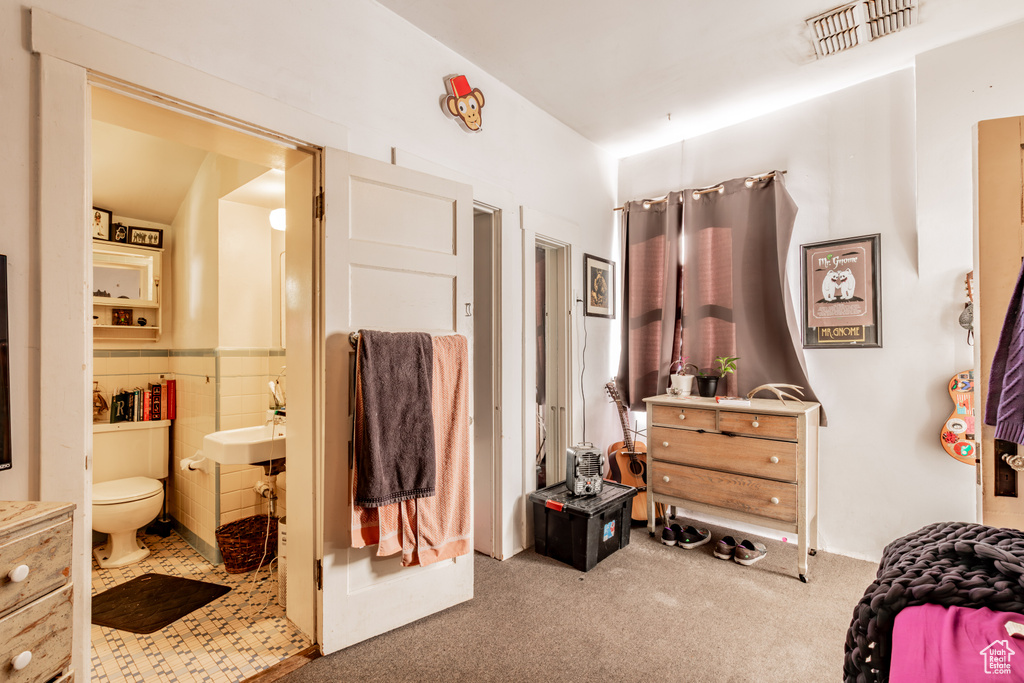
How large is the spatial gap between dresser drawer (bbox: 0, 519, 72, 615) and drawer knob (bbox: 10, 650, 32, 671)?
96mm

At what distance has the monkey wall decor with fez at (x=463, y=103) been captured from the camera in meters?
2.38

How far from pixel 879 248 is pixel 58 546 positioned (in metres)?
3.59

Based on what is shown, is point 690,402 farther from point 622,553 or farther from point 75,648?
point 75,648

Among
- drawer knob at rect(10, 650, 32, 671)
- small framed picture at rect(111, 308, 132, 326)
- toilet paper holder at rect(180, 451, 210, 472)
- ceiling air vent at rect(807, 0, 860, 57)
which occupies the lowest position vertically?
toilet paper holder at rect(180, 451, 210, 472)

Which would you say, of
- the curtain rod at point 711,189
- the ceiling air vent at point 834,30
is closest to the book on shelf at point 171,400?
the curtain rod at point 711,189

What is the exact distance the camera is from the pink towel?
6.31ft

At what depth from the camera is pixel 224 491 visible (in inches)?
106

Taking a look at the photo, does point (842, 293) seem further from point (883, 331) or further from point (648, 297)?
point (648, 297)

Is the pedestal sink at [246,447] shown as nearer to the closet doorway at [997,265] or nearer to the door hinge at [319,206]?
the door hinge at [319,206]

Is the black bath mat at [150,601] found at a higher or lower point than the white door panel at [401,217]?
lower

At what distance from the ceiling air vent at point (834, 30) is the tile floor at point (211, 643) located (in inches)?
141

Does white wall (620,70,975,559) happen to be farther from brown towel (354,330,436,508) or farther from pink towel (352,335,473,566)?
brown towel (354,330,436,508)

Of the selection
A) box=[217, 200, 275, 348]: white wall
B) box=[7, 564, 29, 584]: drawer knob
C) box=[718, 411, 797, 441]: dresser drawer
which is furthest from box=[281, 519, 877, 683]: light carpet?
box=[217, 200, 275, 348]: white wall

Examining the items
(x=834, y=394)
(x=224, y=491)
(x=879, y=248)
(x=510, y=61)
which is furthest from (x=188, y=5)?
(x=834, y=394)
